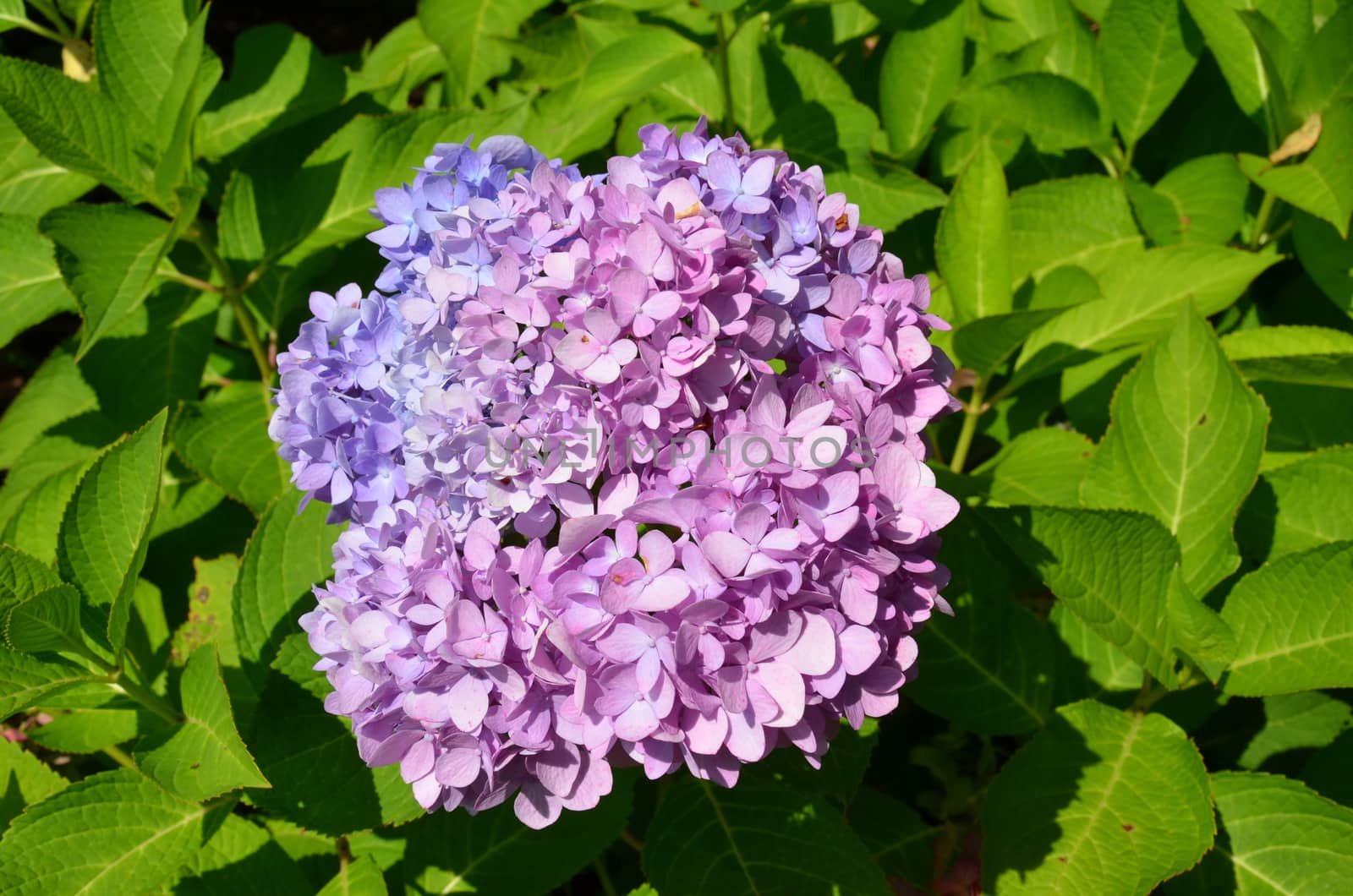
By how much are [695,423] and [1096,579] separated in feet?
2.55

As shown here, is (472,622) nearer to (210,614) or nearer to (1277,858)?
(210,614)

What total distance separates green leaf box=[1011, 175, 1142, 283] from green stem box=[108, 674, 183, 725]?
1.92 metres

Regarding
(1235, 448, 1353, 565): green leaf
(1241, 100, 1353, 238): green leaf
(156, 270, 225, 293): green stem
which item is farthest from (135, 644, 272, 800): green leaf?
(1241, 100, 1353, 238): green leaf

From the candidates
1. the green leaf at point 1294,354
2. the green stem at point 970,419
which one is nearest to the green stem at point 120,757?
the green stem at point 970,419

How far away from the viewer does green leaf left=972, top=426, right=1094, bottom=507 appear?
2004 millimetres

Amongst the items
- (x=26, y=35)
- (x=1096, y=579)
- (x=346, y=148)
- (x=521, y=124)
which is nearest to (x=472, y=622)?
(x=1096, y=579)

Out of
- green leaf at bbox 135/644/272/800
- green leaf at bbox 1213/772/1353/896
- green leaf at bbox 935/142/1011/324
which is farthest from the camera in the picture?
green leaf at bbox 935/142/1011/324

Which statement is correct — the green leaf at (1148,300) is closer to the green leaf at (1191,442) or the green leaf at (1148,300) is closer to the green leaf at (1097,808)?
the green leaf at (1191,442)

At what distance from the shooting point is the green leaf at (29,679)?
60.1 inches

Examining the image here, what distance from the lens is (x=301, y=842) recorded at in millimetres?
2045

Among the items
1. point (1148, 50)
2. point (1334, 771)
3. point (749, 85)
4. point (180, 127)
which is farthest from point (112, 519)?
point (1148, 50)

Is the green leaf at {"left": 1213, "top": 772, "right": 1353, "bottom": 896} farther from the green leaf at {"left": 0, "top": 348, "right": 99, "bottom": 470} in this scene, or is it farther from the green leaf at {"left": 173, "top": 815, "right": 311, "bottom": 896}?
the green leaf at {"left": 0, "top": 348, "right": 99, "bottom": 470}

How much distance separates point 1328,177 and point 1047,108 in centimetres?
59

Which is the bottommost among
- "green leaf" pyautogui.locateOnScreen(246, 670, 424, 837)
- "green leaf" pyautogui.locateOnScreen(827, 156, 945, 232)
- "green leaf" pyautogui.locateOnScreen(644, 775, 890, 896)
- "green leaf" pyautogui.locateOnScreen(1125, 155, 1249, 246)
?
"green leaf" pyautogui.locateOnScreen(644, 775, 890, 896)
